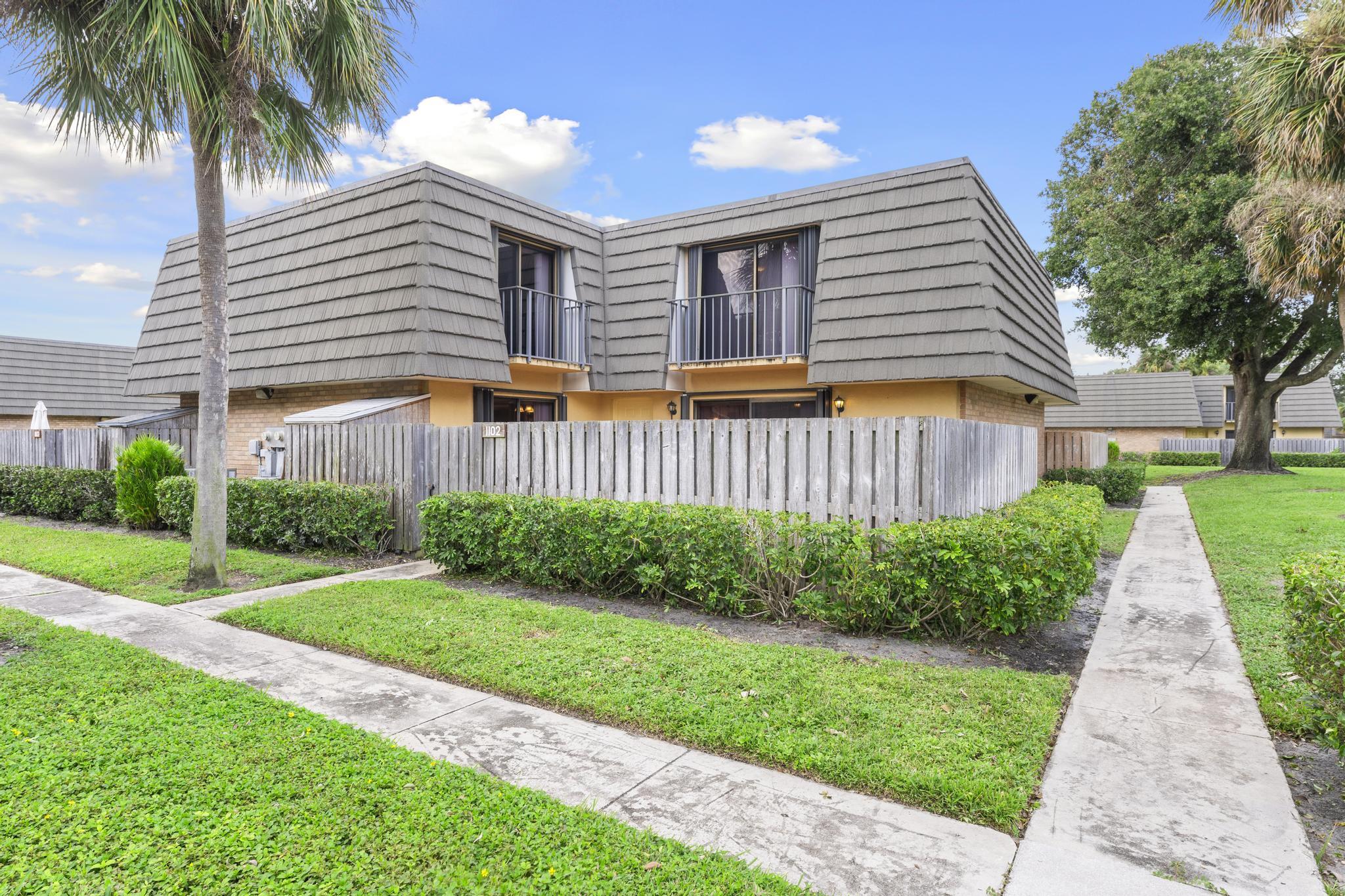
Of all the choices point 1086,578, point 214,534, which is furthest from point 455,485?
point 1086,578

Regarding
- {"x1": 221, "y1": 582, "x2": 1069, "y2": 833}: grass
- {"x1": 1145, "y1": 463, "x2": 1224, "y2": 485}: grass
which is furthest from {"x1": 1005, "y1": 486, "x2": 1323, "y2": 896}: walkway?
{"x1": 1145, "y1": 463, "x2": 1224, "y2": 485}: grass

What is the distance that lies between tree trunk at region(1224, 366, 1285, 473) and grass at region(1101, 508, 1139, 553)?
13419 millimetres

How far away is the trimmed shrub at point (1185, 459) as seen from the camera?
1357 inches

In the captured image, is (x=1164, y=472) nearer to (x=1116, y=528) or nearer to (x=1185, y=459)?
(x=1185, y=459)

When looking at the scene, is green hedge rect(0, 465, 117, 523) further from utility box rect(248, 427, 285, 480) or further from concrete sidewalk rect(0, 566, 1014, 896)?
concrete sidewalk rect(0, 566, 1014, 896)

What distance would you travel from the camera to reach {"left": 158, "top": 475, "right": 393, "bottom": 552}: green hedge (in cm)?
895

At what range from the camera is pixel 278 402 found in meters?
13.1

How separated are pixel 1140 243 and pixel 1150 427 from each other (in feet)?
77.6

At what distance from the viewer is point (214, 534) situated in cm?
744

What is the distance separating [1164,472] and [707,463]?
98.2 feet

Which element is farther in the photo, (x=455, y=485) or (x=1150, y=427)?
(x=1150, y=427)

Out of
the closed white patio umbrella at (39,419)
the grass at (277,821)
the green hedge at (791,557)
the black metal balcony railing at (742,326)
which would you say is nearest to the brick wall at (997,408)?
the black metal balcony railing at (742,326)

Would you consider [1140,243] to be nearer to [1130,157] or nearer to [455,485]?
[1130,157]

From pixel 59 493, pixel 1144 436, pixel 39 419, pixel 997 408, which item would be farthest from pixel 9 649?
pixel 1144 436
